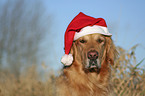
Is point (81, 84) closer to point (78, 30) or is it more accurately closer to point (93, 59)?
point (93, 59)

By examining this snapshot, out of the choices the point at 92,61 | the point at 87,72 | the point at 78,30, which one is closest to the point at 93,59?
the point at 92,61

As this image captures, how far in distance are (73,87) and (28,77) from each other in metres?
4.19

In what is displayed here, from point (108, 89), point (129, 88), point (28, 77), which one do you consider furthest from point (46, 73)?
point (108, 89)

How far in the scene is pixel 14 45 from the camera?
2073 centimetres

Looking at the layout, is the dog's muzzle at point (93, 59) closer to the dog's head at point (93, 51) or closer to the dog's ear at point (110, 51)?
the dog's head at point (93, 51)

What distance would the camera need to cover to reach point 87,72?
150 inches

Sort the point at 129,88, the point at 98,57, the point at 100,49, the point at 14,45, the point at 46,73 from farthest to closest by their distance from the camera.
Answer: the point at 14,45
the point at 46,73
the point at 129,88
the point at 100,49
the point at 98,57

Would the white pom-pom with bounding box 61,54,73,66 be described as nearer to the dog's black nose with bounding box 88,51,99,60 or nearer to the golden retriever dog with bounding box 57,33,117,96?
the golden retriever dog with bounding box 57,33,117,96

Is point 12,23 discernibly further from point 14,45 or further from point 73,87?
point 73,87

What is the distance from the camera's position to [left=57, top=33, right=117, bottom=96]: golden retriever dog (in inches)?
143

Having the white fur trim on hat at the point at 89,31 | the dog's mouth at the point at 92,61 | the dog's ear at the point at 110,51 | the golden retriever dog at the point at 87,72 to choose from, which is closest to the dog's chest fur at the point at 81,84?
the golden retriever dog at the point at 87,72

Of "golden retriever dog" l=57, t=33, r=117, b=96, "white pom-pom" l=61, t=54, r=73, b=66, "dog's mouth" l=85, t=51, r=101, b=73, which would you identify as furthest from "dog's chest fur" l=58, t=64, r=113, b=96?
"dog's mouth" l=85, t=51, r=101, b=73

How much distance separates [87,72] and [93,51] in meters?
0.56

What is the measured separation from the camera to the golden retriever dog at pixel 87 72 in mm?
3627
